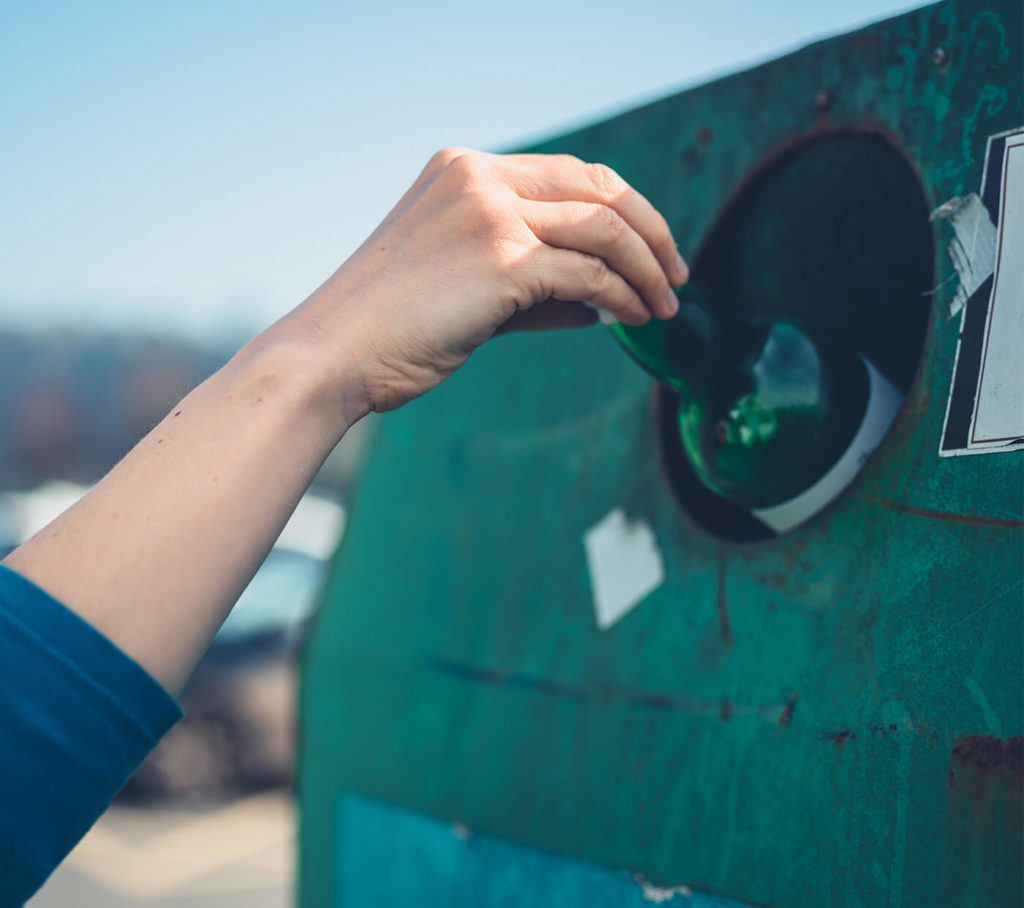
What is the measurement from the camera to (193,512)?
0.53 meters

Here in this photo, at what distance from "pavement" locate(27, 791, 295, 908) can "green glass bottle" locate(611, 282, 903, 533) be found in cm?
270

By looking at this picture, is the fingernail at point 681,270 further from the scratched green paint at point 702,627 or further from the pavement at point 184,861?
the pavement at point 184,861

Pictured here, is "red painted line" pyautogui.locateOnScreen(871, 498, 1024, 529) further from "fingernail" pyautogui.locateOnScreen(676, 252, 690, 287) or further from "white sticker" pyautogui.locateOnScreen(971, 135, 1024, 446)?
"fingernail" pyautogui.locateOnScreen(676, 252, 690, 287)

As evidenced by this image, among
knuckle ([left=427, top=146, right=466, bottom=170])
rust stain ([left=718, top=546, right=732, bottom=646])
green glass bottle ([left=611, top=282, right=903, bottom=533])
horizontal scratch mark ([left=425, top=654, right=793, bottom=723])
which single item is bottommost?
horizontal scratch mark ([left=425, top=654, right=793, bottom=723])

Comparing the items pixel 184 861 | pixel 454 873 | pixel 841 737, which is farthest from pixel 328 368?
pixel 184 861

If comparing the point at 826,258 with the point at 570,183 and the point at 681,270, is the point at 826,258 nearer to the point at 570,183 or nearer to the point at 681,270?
the point at 681,270

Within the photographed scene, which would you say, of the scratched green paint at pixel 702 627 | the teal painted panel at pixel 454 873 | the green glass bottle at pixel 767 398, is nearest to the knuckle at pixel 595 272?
the green glass bottle at pixel 767 398

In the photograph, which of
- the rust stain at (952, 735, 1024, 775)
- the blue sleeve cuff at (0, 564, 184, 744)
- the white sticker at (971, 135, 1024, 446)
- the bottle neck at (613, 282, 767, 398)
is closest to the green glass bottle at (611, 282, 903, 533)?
the bottle neck at (613, 282, 767, 398)

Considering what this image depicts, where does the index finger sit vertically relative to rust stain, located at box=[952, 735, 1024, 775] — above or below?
above

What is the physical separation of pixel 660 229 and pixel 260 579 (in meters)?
4.67

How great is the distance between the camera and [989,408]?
0.65 m

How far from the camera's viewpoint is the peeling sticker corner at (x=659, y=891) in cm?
76

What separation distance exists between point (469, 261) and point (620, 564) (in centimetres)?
40

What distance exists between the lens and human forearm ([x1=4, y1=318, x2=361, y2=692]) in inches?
19.8
